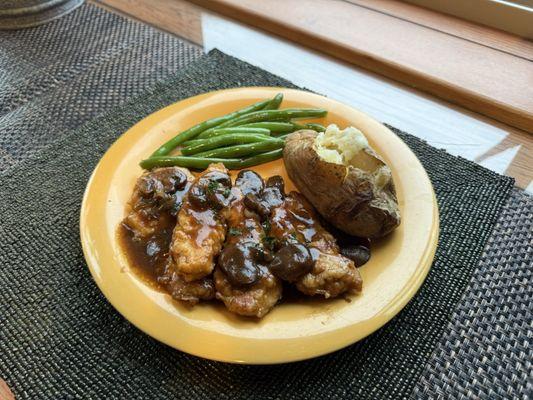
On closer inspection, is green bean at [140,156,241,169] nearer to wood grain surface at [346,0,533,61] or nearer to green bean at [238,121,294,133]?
green bean at [238,121,294,133]

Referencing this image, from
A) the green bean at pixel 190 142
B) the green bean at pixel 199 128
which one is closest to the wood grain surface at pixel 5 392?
the green bean at pixel 199 128

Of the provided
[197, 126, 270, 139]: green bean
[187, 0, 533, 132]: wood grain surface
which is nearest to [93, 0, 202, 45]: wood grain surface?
[187, 0, 533, 132]: wood grain surface

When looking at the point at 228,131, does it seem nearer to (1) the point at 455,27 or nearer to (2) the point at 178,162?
(2) the point at 178,162

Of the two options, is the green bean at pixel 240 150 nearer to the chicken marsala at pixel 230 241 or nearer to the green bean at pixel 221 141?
the green bean at pixel 221 141

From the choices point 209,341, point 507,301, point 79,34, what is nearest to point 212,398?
point 209,341

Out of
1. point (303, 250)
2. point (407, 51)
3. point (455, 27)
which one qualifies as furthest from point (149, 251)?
point (455, 27)
